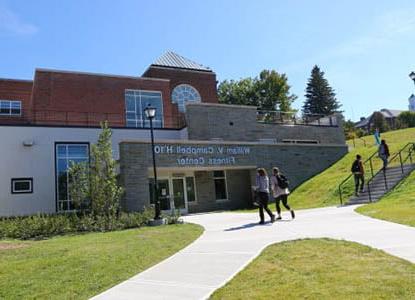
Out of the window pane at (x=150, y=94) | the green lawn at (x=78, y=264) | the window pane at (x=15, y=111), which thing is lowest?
the green lawn at (x=78, y=264)

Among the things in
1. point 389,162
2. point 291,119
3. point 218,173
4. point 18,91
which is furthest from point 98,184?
point 18,91

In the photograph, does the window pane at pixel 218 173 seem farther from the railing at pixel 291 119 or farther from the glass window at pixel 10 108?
the glass window at pixel 10 108

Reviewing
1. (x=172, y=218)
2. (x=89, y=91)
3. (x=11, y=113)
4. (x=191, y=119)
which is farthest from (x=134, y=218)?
(x=11, y=113)

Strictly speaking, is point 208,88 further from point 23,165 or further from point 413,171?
point 413,171

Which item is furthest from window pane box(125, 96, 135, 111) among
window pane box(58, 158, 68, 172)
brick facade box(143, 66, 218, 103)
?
window pane box(58, 158, 68, 172)

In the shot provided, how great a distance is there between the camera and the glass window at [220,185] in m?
26.7

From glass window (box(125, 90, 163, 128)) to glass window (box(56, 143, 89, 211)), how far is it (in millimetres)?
5616

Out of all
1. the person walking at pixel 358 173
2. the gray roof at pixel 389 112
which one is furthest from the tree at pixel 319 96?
the person walking at pixel 358 173

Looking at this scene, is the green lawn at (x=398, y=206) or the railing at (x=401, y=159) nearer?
the green lawn at (x=398, y=206)

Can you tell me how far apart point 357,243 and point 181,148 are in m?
16.2

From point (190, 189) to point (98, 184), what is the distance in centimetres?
895

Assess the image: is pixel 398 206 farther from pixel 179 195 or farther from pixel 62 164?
pixel 62 164

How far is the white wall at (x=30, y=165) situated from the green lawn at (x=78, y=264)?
12629 mm

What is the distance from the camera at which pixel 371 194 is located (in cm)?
1981
